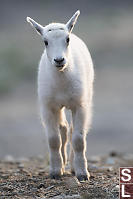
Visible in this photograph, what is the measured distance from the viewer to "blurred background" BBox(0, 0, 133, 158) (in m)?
17.5

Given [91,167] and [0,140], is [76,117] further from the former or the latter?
[0,140]

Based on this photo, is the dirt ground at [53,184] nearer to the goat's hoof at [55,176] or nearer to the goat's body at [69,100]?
the goat's hoof at [55,176]

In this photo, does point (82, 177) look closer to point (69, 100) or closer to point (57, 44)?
point (69, 100)

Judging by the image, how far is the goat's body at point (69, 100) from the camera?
10.2 m

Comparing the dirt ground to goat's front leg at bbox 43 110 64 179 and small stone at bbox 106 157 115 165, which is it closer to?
goat's front leg at bbox 43 110 64 179

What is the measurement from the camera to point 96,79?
2392 centimetres

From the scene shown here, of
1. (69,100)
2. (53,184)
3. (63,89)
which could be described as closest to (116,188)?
(53,184)

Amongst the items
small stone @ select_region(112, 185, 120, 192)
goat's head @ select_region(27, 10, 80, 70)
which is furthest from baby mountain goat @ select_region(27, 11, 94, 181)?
small stone @ select_region(112, 185, 120, 192)

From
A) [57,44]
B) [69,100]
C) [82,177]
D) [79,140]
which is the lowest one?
[82,177]

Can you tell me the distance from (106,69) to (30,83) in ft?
10.8

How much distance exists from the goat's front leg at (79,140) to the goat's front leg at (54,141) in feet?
1.01

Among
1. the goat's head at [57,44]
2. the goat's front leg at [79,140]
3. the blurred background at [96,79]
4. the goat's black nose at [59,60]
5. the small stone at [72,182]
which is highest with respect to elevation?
the blurred background at [96,79]

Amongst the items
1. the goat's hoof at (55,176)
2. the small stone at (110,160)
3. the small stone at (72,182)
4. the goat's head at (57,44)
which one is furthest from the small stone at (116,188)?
the small stone at (110,160)

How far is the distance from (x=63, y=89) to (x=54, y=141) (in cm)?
97
